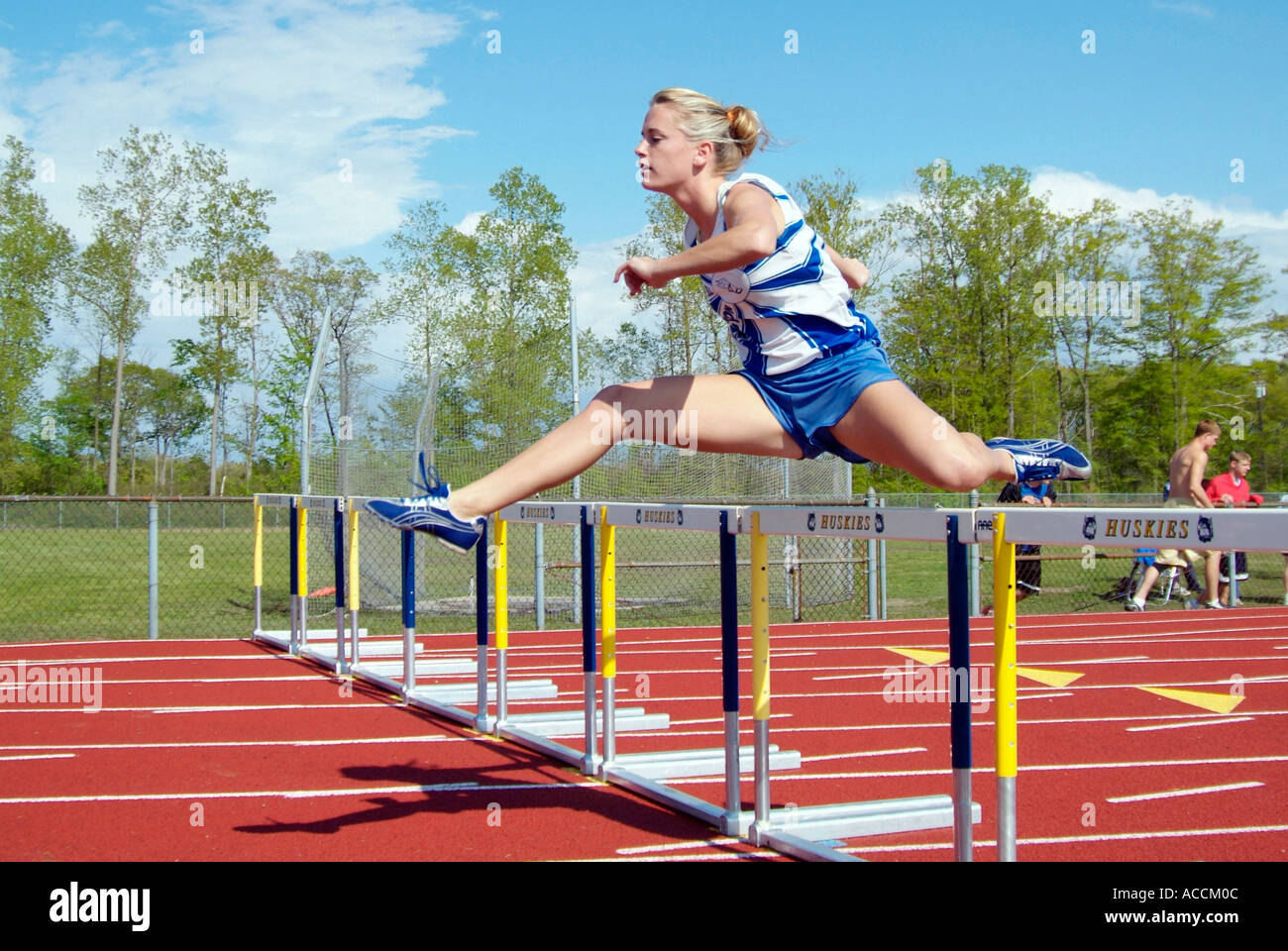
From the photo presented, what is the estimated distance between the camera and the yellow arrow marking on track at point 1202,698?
666 cm

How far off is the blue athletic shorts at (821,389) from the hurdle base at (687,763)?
2026mm

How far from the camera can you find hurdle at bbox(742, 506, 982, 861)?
9.98ft

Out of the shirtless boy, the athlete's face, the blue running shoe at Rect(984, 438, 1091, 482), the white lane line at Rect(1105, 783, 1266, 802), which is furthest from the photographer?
the shirtless boy

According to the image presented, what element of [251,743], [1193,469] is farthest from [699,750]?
[1193,469]

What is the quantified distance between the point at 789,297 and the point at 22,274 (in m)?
32.1

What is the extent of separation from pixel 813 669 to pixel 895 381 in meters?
5.44

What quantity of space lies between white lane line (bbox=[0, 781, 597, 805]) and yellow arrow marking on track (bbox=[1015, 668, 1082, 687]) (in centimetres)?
387

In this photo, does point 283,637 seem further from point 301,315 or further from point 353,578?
point 301,315

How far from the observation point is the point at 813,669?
8336mm

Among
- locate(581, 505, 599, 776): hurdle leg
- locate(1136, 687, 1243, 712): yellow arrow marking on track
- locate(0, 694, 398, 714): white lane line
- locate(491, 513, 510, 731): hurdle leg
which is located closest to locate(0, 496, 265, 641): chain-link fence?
locate(0, 694, 398, 714): white lane line

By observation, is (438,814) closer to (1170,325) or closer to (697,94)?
(697,94)

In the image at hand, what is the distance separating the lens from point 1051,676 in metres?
7.79

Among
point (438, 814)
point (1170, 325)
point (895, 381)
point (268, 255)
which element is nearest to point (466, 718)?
point (438, 814)

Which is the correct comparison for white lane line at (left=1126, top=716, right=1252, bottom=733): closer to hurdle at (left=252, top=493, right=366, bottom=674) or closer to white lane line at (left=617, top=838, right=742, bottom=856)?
white lane line at (left=617, top=838, right=742, bottom=856)
